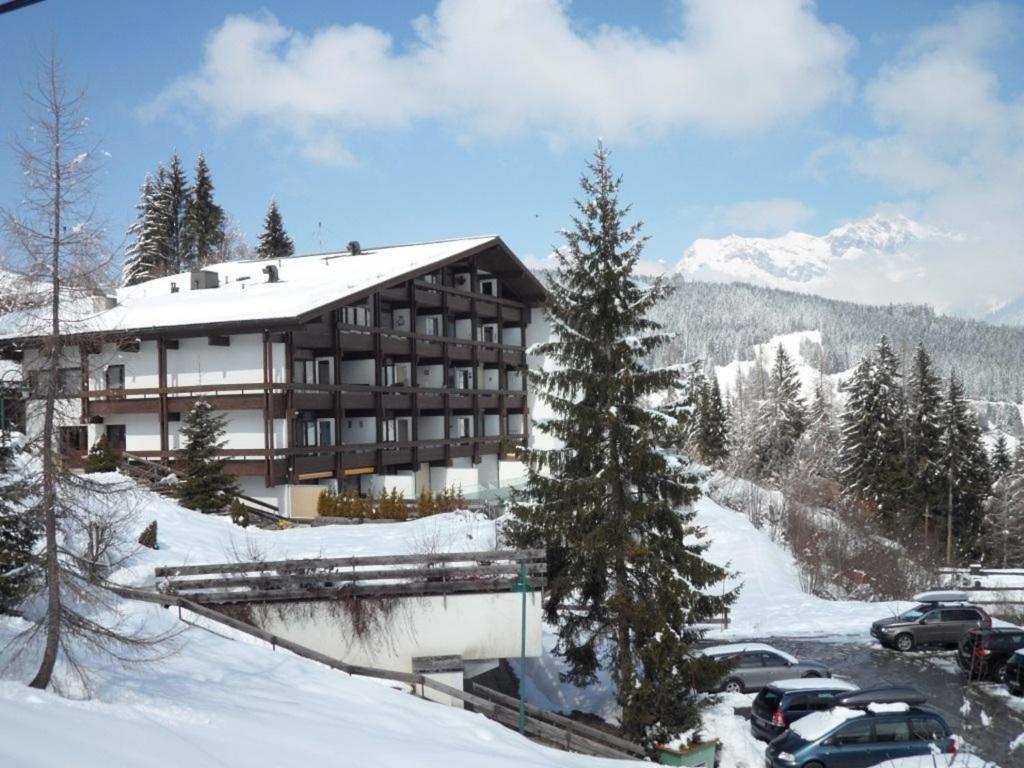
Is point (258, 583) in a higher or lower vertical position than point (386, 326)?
lower

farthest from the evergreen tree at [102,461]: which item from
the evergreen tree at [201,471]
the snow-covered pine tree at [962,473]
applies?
the snow-covered pine tree at [962,473]

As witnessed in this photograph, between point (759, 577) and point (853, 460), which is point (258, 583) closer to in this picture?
point (759, 577)

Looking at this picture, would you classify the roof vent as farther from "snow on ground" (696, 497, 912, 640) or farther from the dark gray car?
the dark gray car

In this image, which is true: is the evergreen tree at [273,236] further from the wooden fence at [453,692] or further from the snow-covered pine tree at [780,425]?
the wooden fence at [453,692]

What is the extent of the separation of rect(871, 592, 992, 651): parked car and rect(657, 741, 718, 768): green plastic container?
476 inches

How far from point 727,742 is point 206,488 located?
17800 mm

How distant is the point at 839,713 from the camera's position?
59.6ft

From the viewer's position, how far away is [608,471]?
64.6 feet

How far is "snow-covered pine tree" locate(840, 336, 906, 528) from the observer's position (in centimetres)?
5525

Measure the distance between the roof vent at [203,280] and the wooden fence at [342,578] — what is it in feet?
93.3

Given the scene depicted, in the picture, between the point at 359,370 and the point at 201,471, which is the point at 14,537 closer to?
the point at 201,471

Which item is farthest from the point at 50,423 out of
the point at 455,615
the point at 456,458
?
the point at 456,458

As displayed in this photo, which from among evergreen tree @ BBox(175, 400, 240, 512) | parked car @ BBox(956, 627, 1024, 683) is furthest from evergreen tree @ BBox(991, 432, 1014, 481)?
evergreen tree @ BBox(175, 400, 240, 512)

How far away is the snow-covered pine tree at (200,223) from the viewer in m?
80.3
